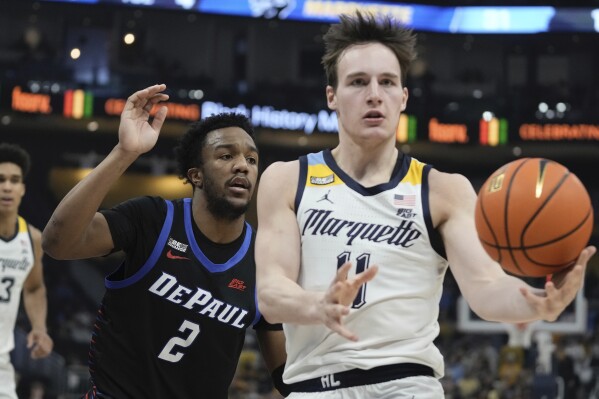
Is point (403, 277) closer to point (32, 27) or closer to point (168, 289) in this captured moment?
point (168, 289)

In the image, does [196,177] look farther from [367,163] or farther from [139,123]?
[367,163]

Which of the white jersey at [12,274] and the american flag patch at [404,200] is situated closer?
the american flag patch at [404,200]

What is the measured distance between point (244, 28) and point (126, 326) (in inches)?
976

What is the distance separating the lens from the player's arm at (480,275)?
3.12 m

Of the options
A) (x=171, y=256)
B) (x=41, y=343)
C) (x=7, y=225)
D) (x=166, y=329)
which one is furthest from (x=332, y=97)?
(x=7, y=225)

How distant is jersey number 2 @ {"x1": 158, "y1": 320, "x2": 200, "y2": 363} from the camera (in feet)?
16.2

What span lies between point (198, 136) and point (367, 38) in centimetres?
187

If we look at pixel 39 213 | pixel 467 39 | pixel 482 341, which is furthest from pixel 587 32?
pixel 39 213

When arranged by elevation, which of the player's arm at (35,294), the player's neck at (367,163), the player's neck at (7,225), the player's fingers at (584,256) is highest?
the player's neck at (367,163)

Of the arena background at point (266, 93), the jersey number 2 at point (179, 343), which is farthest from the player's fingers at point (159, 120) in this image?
the arena background at point (266, 93)

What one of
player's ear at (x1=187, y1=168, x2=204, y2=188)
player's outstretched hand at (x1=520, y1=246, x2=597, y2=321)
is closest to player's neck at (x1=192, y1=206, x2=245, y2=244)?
player's ear at (x1=187, y1=168, x2=204, y2=188)

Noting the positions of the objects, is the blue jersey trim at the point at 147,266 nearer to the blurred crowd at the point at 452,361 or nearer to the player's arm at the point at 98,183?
the player's arm at the point at 98,183

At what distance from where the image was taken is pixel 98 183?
437 centimetres

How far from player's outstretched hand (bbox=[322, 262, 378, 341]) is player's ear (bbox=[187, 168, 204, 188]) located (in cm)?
228
